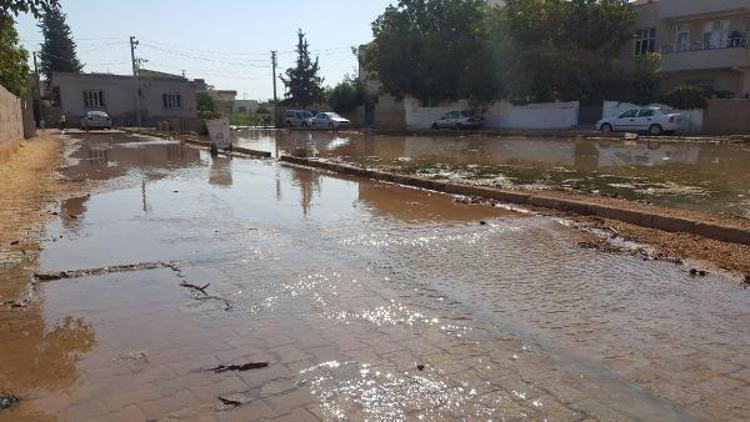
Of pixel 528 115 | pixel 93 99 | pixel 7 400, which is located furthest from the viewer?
pixel 93 99

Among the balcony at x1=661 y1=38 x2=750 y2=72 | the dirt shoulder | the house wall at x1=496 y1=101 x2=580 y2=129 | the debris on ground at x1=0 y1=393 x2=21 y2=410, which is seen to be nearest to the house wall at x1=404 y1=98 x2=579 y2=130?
the house wall at x1=496 y1=101 x2=580 y2=129

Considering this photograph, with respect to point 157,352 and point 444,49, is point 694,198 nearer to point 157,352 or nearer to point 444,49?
point 157,352

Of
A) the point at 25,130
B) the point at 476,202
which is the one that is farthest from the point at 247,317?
the point at 25,130

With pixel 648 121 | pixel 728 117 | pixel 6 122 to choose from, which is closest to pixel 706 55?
pixel 728 117

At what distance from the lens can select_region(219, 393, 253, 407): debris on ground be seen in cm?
346

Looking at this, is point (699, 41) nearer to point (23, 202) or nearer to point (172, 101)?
point (23, 202)

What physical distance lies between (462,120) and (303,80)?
33564mm

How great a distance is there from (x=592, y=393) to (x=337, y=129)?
46.1 metres

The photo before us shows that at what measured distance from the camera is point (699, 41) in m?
37.8

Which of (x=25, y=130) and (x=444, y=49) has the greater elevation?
(x=444, y=49)

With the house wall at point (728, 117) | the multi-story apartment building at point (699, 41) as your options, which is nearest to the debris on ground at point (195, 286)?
the house wall at point (728, 117)

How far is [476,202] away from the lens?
10742mm

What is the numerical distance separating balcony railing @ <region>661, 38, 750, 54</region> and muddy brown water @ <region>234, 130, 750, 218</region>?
1515 cm

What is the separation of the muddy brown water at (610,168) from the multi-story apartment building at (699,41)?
14.9m
